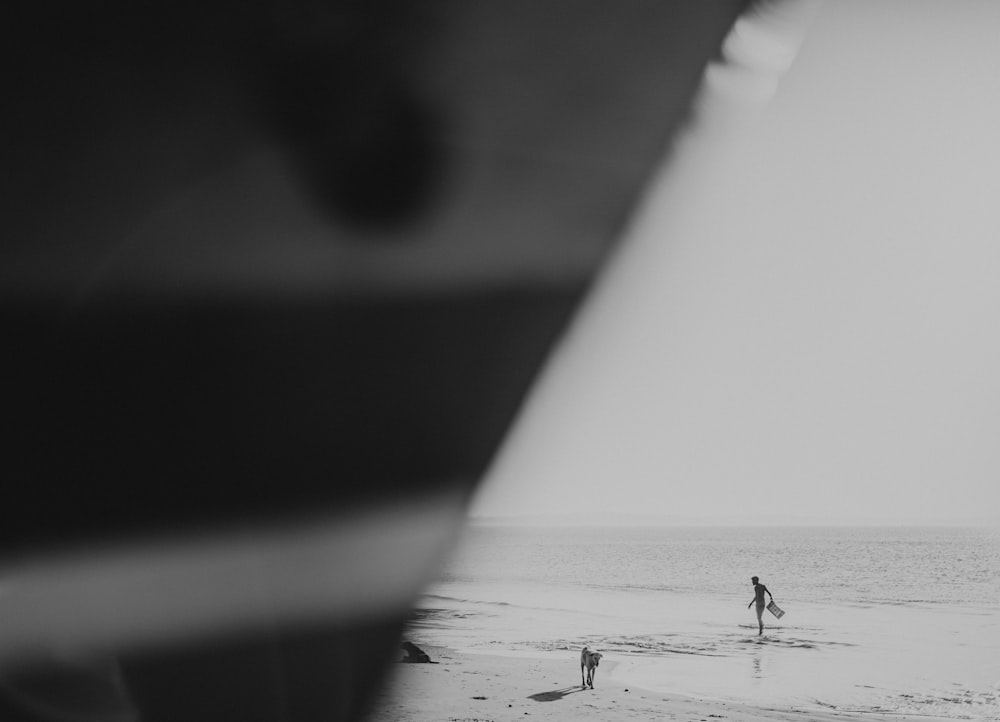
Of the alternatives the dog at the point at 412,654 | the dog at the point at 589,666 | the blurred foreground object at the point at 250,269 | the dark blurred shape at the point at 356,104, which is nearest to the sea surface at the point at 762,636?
the dog at the point at 589,666

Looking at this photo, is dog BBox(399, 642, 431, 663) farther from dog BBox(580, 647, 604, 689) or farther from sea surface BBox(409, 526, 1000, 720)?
dog BBox(580, 647, 604, 689)

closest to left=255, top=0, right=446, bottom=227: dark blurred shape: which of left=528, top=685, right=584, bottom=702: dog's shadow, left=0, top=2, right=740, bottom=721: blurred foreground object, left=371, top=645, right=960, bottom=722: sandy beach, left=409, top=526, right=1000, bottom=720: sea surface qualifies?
left=0, top=2, right=740, bottom=721: blurred foreground object

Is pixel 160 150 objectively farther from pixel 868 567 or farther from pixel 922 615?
pixel 868 567

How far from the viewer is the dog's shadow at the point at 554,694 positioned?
21.9ft

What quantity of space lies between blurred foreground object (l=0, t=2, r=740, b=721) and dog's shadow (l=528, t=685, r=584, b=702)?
1.33 meters

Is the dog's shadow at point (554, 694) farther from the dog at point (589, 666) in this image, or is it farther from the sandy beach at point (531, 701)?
the dog at point (589, 666)

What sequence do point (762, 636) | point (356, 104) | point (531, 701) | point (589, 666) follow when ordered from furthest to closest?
point (762, 636) → point (589, 666) → point (531, 701) → point (356, 104)

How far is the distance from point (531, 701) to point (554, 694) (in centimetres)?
49

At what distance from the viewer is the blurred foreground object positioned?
4.52m

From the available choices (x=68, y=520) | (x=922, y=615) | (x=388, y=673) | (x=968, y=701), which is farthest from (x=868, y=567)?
(x=68, y=520)

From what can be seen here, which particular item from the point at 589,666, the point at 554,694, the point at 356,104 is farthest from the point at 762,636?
the point at 356,104

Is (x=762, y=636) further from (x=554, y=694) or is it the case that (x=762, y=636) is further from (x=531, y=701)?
(x=531, y=701)

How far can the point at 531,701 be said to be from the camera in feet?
21.4

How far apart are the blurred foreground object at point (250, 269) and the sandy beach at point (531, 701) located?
1.55 feet
